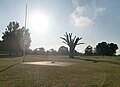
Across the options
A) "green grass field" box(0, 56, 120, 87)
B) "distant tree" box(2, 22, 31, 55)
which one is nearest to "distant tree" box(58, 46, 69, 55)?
"distant tree" box(2, 22, 31, 55)

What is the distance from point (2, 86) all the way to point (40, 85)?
1824 mm

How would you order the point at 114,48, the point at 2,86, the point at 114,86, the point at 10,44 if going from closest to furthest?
the point at 2,86 < the point at 114,86 < the point at 10,44 < the point at 114,48

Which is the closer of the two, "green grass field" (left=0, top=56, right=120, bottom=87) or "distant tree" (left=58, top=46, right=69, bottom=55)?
"green grass field" (left=0, top=56, right=120, bottom=87)

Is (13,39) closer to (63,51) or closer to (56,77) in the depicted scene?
(63,51)

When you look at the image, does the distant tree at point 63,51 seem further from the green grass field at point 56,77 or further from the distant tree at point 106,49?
the green grass field at point 56,77

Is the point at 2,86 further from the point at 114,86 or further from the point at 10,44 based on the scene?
the point at 10,44

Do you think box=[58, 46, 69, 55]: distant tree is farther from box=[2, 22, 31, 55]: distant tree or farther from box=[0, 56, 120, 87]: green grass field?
box=[0, 56, 120, 87]: green grass field

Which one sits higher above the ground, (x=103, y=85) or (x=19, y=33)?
(x=19, y=33)

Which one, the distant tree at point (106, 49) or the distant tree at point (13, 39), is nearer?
the distant tree at point (13, 39)

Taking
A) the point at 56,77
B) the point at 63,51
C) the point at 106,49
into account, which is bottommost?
the point at 56,77

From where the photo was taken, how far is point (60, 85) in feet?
30.3

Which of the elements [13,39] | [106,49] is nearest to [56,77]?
[13,39]

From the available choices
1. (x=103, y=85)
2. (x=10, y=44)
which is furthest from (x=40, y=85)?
(x=10, y=44)

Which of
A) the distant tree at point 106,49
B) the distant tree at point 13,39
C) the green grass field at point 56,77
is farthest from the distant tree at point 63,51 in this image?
the green grass field at point 56,77
